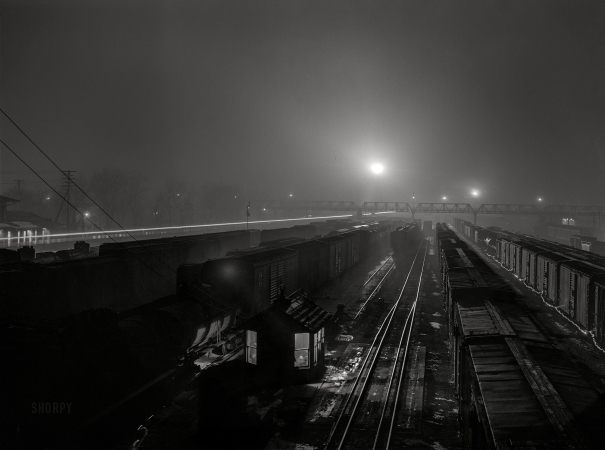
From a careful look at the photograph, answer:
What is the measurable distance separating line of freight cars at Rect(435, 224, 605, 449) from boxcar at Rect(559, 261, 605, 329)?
8.20 metres

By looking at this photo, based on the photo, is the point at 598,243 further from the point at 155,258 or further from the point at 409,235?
the point at 155,258

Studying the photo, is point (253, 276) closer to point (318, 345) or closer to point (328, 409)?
point (318, 345)

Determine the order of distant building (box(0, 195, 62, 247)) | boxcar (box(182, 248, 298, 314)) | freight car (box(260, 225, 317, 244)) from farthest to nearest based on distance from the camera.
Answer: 1. distant building (box(0, 195, 62, 247))
2. freight car (box(260, 225, 317, 244))
3. boxcar (box(182, 248, 298, 314))

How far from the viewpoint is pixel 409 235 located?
60562 millimetres

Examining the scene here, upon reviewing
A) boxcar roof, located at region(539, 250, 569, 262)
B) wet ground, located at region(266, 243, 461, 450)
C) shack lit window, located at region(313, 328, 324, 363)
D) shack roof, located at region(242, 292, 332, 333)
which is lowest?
wet ground, located at region(266, 243, 461, 450)

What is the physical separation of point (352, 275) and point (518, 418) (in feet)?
112

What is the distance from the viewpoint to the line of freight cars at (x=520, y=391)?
5.80 meters

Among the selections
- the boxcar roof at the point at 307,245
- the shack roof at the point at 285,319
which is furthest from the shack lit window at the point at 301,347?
the boxcar roof at the point at 307,245

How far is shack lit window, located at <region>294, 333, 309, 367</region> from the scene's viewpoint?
14.6 m

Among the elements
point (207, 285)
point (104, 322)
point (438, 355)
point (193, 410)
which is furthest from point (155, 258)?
point (438, 355)

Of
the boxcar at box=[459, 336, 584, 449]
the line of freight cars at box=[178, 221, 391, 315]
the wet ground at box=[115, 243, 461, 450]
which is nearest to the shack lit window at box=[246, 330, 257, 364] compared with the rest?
the wet ground at box=[115, 243, 461, 450]

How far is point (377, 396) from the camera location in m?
13.4

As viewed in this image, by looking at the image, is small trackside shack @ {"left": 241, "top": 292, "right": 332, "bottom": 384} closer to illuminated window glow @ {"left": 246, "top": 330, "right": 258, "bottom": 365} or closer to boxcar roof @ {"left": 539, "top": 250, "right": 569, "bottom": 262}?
illuminated window glow @ {"left": 246, "top": 330, "right": 258, "bottom": 365}

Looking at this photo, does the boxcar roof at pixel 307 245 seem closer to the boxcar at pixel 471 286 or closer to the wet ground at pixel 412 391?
the wet ground at pixel 412 391
